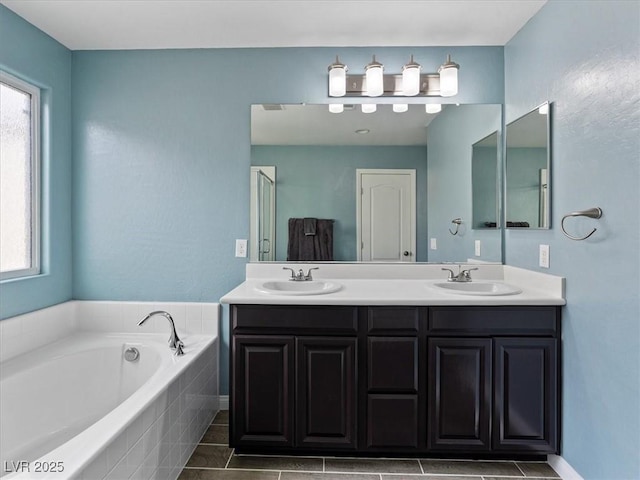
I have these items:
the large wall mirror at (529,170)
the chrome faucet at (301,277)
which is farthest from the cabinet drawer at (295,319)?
the large wall mirror at (529,170)

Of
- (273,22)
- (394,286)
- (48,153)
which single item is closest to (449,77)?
(273,22)

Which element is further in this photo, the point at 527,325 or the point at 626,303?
the point at 527,325

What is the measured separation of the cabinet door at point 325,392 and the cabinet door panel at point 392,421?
0.30 ft

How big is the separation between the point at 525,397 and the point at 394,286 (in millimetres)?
851

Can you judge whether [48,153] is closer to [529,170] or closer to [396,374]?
[396,374]

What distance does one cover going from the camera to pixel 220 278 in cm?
259

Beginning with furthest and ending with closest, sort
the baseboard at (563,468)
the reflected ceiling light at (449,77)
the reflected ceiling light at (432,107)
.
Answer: the reflected ceiling light at (432,107), the reflected ceiling light at (449,77), the baseboard at (563,468)

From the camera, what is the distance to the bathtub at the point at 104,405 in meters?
1.30

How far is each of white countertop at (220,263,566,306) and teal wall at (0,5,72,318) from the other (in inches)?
48.1

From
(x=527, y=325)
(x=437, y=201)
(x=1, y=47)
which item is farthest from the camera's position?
(x=437, y=201)

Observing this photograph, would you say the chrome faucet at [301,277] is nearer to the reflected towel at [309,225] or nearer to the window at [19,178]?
the reflected towel at [309,225]

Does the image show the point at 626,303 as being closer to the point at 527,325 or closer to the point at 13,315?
the point at 527,325

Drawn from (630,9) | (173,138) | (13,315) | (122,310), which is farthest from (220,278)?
(630,9)

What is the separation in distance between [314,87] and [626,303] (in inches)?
80.1
